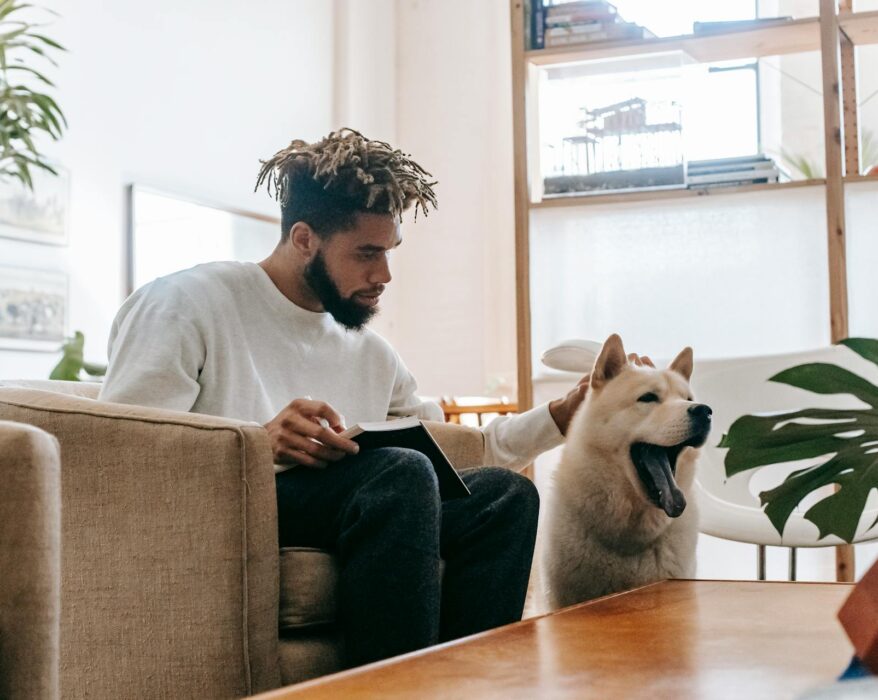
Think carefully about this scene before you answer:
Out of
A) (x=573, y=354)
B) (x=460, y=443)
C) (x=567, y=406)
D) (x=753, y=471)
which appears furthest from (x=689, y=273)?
(x=460, y=443)

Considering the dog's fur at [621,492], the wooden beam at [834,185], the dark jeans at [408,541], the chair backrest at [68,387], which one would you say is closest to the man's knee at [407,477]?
the dark jeans at [408,541]

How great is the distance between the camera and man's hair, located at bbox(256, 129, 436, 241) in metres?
1.96

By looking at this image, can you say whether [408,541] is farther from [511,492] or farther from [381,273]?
[381,273]

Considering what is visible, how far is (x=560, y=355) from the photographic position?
7.49 feet

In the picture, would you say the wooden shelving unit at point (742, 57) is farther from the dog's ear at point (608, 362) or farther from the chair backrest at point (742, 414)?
the dog's ear at point (608, 362)

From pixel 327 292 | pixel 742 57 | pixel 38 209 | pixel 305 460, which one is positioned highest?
pixel 742 57

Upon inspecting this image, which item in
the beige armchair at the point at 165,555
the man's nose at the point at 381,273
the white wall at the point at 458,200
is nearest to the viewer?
→ the beige armchair at the point at 165,555

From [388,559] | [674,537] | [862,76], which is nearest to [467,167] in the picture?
[862,76]

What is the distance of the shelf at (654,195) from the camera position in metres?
2.98

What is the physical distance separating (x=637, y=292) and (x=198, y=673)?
2072mm

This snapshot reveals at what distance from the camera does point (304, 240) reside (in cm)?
197

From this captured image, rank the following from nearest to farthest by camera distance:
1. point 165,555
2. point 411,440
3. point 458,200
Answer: point 165,555 < point 411,440 < point 458,200

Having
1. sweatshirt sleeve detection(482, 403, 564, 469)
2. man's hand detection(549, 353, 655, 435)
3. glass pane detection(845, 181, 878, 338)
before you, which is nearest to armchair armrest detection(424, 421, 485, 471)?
sweatshirt sleeve detection(482, 403, 564, 469)

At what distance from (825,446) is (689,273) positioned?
2.31 m
